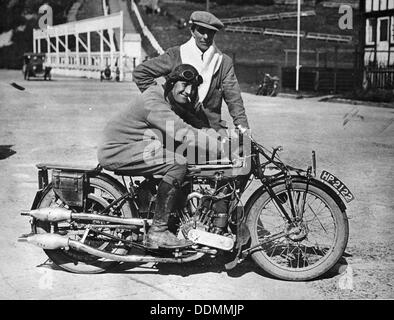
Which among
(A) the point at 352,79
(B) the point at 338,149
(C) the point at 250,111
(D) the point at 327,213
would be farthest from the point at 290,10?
(D) the point at 327,213

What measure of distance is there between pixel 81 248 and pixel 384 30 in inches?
1078

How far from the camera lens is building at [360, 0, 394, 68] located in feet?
95.7

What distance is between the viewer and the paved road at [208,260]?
4.75m

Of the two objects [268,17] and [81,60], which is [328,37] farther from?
[81,60]

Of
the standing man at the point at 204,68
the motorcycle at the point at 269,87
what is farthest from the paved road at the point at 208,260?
the motorcycle at the point at 269,87

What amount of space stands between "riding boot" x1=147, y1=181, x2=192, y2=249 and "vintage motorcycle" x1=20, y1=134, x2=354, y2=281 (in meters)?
0.08

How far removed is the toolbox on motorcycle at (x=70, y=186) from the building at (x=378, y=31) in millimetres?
25045

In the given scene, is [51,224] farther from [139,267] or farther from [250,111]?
[250,111]

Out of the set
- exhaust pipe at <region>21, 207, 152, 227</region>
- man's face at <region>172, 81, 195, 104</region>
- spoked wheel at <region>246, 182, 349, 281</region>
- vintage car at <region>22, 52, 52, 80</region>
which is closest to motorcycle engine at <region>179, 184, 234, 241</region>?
spoked wheel at <region>246, 182, 349, 281</region>

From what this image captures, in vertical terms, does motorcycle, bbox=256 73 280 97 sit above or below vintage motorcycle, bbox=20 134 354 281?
above

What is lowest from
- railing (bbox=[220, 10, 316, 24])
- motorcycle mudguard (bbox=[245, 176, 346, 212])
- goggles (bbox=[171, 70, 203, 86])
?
motorcycle mudguard (bbox=[245, 176, 346, 212])

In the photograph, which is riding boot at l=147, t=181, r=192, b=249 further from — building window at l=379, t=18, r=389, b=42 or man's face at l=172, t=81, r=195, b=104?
building window at l=379, t=18, r=389, b=42
